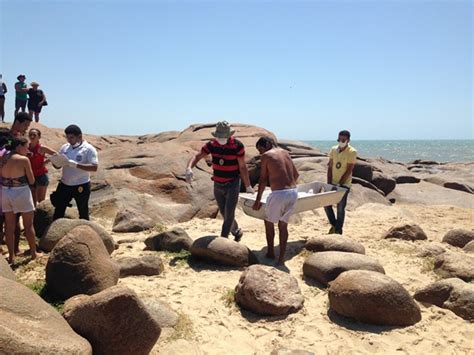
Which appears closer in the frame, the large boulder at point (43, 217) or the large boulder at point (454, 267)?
the large boulder at point (454, 267)

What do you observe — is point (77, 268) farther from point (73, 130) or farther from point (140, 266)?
point (73, 130)

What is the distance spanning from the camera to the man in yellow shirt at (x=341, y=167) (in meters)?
8.09

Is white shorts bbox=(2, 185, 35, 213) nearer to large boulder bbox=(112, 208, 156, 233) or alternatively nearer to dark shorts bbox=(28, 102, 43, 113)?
large boulder bbox=(112, 208, 156, 233)

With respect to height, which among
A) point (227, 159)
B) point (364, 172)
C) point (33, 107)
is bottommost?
point (364, 172)

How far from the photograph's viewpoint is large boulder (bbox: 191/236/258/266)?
639 cm

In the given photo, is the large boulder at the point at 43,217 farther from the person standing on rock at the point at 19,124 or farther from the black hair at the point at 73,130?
the black hair at the point at 73,130

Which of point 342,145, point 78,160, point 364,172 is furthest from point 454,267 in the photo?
point 364,172

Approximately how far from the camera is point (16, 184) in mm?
5715

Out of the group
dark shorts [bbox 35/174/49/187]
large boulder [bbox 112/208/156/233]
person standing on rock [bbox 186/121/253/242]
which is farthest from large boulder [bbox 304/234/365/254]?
dark shorts [bbox 35/174/49/187]

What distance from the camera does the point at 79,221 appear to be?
257 inches

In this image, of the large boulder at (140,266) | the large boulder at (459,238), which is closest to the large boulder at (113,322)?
the large boulder at (140,266)

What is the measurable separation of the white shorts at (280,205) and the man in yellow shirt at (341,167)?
1946mm

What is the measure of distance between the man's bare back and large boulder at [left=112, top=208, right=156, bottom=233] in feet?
10.1

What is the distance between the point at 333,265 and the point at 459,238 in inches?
152
